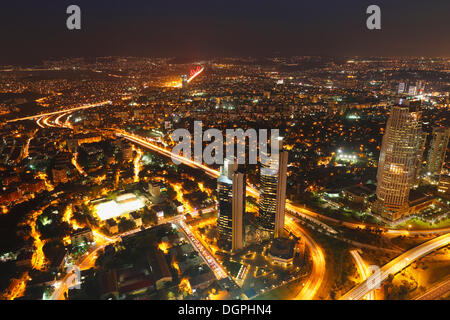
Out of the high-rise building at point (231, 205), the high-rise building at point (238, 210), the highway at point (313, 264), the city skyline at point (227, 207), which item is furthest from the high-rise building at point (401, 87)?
the high-rise building at point (238, 210)

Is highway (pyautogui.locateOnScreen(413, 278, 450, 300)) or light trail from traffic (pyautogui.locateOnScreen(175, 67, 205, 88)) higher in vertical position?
light trail from traffic (pyautogui.locateOnScreen(175, 67, 205, 88))

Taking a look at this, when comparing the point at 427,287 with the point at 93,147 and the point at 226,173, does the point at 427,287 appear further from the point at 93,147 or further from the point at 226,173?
the point at 93,147

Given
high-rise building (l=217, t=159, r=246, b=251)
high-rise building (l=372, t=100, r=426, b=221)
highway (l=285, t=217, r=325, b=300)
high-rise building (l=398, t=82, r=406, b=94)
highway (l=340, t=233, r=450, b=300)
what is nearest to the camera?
highway (l=340, t=233, r=450, b=300)

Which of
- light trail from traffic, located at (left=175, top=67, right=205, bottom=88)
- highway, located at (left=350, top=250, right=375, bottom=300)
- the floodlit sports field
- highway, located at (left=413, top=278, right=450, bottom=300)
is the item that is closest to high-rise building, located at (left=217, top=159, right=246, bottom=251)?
highway, located at (left=350, top=250, right=375, bottom=300)

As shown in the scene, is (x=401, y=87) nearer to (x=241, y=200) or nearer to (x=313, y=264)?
(x=313, y=264)

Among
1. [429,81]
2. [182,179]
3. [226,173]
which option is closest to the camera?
[226,173]

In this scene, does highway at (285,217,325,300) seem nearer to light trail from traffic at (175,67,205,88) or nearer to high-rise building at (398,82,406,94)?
high-rise building at (398,82,406,94)
